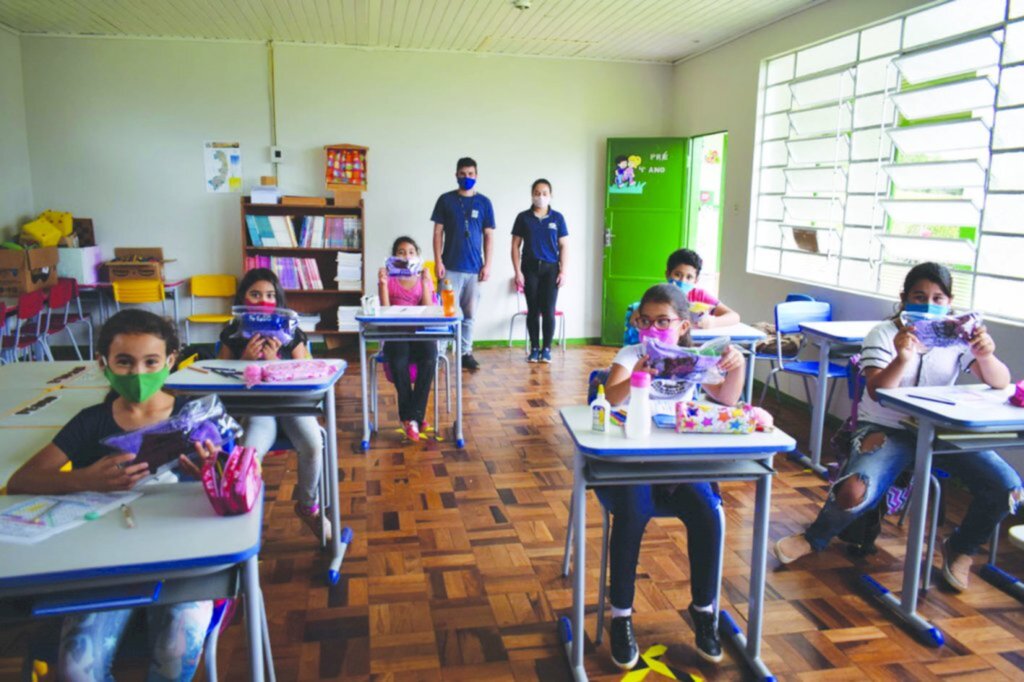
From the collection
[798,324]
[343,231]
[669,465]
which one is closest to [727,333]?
[798,324]

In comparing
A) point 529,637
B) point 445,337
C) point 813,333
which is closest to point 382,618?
point 529,637

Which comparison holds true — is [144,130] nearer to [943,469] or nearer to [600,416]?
[600,416]

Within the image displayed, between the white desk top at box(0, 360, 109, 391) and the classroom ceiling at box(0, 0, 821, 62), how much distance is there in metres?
3.45

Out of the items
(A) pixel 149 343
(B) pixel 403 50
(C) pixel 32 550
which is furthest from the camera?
(B) pixel 403 50

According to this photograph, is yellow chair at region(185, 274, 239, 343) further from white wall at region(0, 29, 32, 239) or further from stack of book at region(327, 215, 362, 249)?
white wall at region(0, 29, 32, 239)

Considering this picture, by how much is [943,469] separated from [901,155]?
7.89 ft

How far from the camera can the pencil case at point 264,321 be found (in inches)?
110

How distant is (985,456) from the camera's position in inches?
103

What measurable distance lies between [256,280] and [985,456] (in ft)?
9.39

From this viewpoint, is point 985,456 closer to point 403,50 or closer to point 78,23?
point 403,50

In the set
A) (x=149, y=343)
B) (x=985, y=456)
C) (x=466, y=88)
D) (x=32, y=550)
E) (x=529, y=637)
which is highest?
(x=466, y=88)

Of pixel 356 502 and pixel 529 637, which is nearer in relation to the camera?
pixel 529 637

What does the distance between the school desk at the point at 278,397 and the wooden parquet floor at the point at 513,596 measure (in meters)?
A: 0.24

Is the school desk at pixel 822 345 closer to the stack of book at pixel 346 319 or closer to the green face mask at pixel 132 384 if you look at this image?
the green face mask at pixel 132 384
